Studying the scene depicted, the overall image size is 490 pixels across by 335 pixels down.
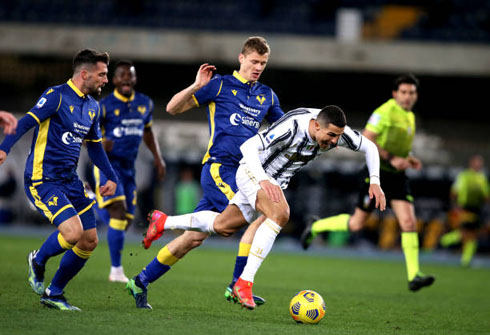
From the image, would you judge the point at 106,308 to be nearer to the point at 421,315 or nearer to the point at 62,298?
the point at 62,298

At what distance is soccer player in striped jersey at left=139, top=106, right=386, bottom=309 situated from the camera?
5770mm

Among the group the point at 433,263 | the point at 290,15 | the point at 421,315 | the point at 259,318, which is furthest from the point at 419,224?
the point at 259,318

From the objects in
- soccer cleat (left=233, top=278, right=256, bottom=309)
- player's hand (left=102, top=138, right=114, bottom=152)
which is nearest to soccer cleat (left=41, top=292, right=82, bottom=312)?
soccer cleat (left=233, top=278, right=256, bottom=309)

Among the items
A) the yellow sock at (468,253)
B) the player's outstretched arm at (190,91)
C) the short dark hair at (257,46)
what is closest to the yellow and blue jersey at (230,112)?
the player's outstretched arm at (190,91)

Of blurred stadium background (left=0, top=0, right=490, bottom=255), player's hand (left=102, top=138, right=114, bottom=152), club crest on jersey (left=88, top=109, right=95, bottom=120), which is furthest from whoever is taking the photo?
blurred stadium background (left=0, top=0, right=490, bottom=255)

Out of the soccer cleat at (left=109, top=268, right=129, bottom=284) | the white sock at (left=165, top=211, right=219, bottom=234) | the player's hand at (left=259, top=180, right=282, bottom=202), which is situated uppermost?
the player's hand at (left=259, top=180, right=282, bottom=202)

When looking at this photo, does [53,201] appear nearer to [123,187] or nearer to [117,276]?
[117,276]

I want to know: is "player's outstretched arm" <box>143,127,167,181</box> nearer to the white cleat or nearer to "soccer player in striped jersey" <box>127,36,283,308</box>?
the white cleat

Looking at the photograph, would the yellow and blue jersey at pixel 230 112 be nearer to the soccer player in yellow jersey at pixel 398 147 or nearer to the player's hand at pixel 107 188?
the player's hand at pixel 107 188

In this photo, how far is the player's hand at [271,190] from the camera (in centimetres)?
562

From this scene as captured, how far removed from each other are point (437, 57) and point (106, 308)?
679 inches

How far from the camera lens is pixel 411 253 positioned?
8516 millimetres

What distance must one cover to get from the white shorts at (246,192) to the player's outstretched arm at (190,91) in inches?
30.0

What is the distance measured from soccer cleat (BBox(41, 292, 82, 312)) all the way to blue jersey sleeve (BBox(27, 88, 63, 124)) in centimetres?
142
